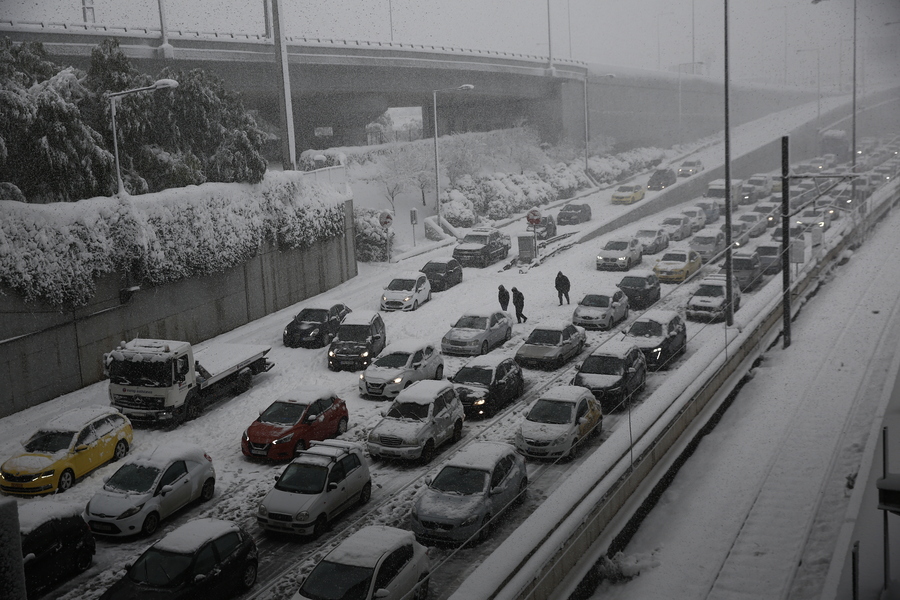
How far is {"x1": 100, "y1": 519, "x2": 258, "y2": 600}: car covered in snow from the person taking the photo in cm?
1279

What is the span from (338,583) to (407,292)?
20.4 m

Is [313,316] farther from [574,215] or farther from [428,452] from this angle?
[574,215]

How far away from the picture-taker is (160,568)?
1301 cm

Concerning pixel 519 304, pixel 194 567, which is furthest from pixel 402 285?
pixel 194 567

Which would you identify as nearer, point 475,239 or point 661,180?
point 475,239

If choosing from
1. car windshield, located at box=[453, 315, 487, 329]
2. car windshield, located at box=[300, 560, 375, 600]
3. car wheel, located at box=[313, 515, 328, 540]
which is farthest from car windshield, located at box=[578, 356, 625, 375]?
car windshield, located at box=[300, 560, 375, 600]

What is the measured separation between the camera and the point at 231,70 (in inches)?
1921

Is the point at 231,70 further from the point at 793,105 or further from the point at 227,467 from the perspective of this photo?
the point at 793,105

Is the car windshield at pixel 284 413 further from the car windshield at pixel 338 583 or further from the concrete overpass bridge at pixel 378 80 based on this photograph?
the concrete overpass bridge at pixel 378 80

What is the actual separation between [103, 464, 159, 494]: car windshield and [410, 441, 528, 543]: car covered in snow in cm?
491

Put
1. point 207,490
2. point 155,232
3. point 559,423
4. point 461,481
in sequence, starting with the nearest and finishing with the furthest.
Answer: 1. point 461,481
2. point 207,490
3. point 559,423
4. point 155,232

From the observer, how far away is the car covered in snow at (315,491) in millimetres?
15500

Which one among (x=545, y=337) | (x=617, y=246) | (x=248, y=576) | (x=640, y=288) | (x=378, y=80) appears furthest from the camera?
(x=378, y=80)

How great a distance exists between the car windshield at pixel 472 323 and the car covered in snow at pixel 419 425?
723cm
